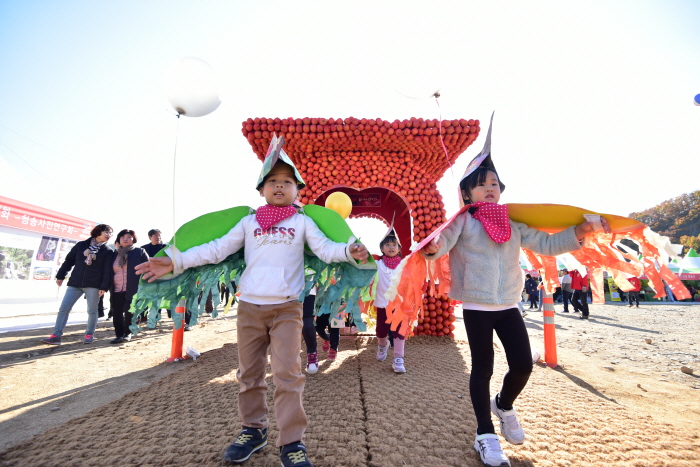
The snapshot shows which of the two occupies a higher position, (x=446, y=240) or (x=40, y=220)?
(x=40, y=220)

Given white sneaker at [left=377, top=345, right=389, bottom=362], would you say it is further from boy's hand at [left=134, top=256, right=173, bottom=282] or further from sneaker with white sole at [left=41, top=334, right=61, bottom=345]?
sneaker with white sole at [left=41, top=334, right=61, bottom=345]

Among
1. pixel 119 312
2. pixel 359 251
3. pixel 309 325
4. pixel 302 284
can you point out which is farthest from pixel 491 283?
pixel 119 312

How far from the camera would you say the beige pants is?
219 cm

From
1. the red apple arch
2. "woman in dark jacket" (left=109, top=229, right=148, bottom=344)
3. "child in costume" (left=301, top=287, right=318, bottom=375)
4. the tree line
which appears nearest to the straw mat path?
"child in costume" (left=301, top=287, right=318, bottom=375)

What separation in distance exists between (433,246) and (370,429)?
4.45 feet

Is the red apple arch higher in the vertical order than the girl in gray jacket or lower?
higher

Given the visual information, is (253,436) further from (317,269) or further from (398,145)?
(398,145)

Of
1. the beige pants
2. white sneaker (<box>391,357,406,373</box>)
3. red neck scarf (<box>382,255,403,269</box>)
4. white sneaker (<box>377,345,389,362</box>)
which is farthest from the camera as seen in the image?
white sneaker (<box>377,345,389,362</box>)

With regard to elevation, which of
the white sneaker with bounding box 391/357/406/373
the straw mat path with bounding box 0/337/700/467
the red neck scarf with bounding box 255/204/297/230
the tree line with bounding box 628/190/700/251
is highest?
the tree line with bounding box 628/190/700/251

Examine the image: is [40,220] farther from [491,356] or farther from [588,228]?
[588,228]

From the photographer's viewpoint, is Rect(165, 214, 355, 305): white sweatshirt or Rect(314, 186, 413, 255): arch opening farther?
Rect(314, 186, 413, 255): arch opening

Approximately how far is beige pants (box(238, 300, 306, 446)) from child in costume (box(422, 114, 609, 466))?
3.47 ft

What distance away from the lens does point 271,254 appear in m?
2.46

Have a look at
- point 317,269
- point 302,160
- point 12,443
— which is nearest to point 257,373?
point 317,269
